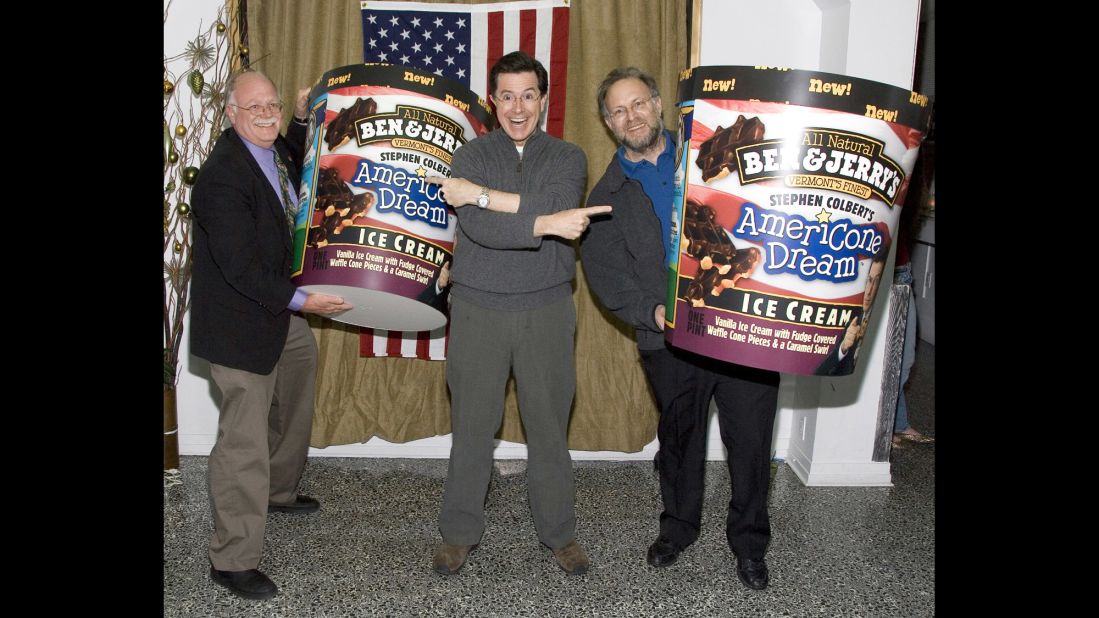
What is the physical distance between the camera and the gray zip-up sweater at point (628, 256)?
2287 millimetres

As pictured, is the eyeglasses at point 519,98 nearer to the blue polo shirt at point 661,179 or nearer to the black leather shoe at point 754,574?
the blue polo shirt at point 661,179

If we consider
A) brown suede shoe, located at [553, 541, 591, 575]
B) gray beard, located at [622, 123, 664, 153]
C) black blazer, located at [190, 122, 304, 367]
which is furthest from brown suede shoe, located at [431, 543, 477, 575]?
gray beard, located at [622, 123, 664, 153]

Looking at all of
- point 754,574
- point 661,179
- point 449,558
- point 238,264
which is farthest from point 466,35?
point 754,574

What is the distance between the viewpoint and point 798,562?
2617 mm

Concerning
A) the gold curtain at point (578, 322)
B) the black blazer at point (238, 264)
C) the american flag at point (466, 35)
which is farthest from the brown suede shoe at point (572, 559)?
the american flag at point (466, 35)

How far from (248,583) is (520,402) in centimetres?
92

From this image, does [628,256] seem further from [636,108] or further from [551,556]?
[551,556]

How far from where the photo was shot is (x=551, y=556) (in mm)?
2639

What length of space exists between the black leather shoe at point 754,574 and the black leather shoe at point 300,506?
1.49 meters

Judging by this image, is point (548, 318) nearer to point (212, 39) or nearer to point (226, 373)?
point (226, 373)

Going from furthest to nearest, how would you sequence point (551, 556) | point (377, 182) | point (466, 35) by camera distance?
point (466, 35) < point (551, 556) < point (377, 182)

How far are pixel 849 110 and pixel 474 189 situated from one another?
93 cm

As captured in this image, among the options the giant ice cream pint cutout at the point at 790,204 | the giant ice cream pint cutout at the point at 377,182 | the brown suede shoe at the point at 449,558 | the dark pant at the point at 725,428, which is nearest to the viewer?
the giant ice cream pint cutout at the point at 790,204

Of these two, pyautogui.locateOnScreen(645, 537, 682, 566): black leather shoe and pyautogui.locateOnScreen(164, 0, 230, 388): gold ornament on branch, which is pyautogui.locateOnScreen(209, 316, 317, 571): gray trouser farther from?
pyautogui.locateOnScreen(645, 537, 682, 566): black leather shoe
